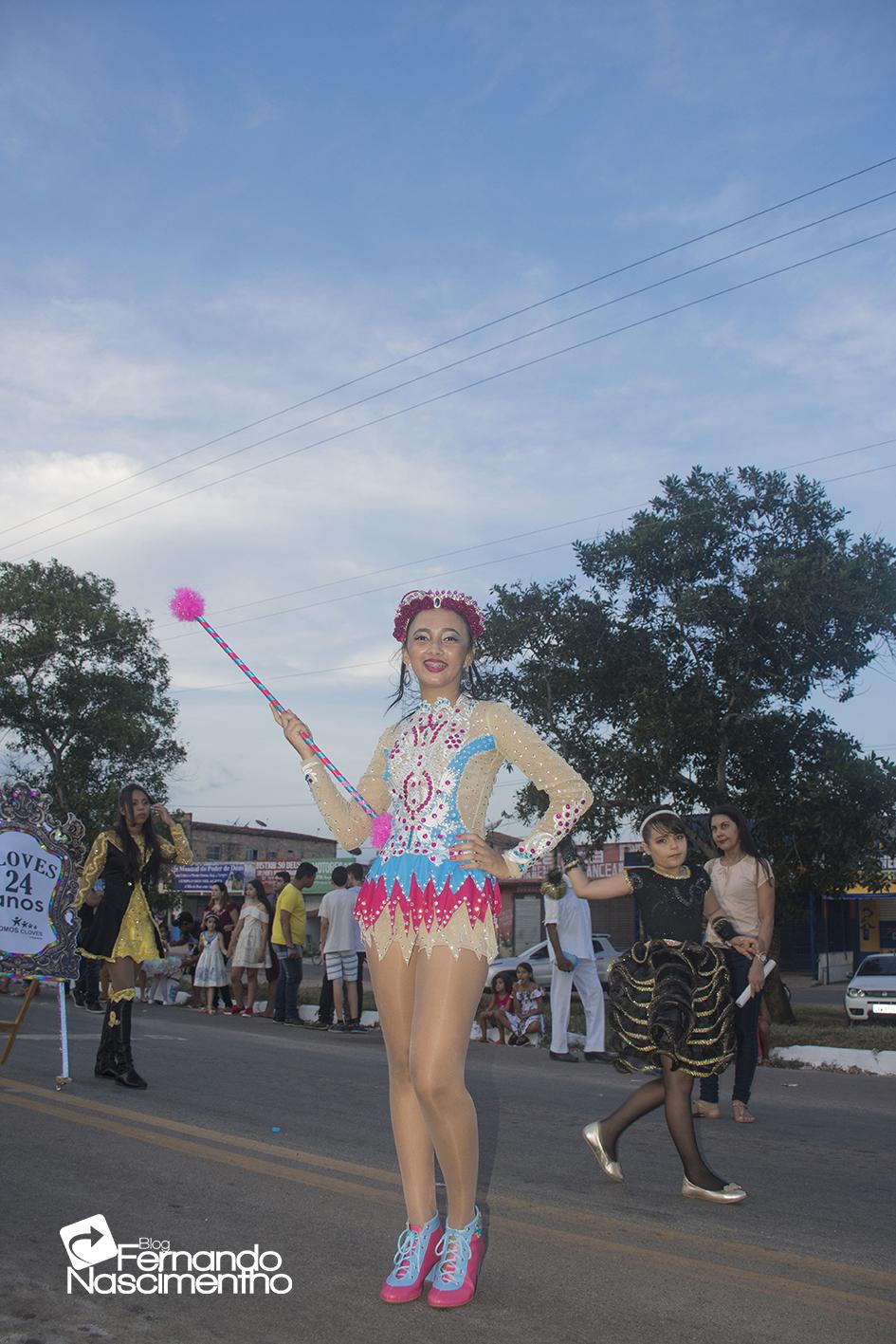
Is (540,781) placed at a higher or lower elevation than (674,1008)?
higher

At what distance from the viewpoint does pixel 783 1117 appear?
7559mm

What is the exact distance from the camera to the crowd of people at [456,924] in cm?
350

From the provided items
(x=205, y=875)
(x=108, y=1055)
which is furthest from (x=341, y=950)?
(x=205, y=875)

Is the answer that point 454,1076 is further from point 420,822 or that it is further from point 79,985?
point 79,985

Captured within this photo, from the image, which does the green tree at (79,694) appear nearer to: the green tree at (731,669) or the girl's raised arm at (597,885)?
the green tree at (731,669)

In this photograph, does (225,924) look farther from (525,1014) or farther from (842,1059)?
(842,1059)

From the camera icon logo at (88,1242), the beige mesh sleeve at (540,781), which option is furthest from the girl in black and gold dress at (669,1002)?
the camera icon logo at (88,1242)

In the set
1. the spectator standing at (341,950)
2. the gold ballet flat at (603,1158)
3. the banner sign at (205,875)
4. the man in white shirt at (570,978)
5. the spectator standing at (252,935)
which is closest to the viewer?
the gold ballet flat at (603,1158)

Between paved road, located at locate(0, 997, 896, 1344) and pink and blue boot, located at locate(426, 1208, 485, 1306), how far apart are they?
5 centimetres

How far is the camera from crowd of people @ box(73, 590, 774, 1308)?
11.5ft

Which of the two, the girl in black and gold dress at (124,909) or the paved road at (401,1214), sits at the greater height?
the girl in black and gold dress at (124,909)

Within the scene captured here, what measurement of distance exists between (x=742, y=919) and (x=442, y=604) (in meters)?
4.20

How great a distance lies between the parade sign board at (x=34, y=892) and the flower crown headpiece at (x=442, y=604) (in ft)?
14.9

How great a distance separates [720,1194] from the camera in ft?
16.0
